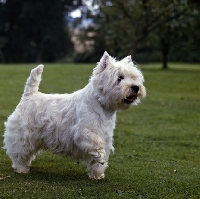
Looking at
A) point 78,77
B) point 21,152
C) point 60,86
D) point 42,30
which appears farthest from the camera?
point 42,30

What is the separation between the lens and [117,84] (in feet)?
22.7

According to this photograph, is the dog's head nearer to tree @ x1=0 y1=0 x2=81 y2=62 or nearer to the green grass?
the green grass

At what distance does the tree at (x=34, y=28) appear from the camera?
6072 cm

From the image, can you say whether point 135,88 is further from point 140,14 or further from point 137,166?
point 140,14

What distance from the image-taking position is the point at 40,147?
25.7 ft

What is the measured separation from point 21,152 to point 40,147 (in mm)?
335

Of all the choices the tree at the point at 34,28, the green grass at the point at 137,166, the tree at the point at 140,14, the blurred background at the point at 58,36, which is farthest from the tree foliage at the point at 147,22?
Result: the tree at the point at 34,28

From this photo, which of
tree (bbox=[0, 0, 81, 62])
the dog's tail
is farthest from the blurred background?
the dog's tail

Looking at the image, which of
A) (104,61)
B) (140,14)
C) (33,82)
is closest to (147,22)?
(140,14)

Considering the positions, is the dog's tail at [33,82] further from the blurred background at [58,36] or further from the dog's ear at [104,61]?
the blurred background at [58,36]

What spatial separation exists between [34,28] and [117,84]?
56.8 meters

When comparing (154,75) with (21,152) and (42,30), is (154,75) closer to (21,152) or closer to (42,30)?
(21,152)

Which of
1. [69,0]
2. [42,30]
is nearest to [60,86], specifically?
[42,30]

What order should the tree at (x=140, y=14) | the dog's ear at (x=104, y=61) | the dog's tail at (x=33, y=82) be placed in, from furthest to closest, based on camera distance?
1. the tree at (x=140, y=14)
2. the dog's tail at (x=33, y=82)
3. the dog's ear at (x=104, y=61)
